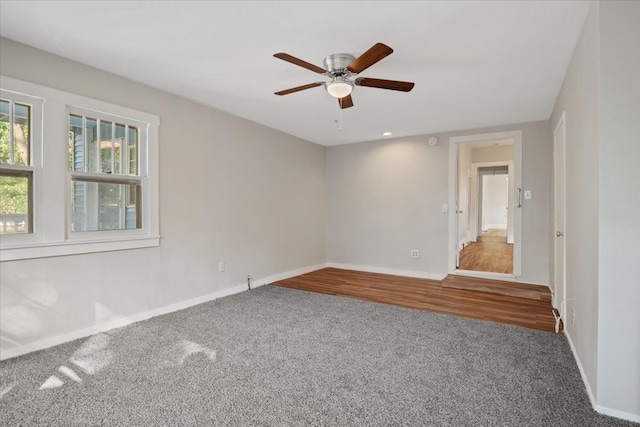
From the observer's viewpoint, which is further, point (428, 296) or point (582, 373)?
point (428, 296)

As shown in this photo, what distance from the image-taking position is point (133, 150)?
10.8 feet

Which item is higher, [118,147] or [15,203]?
[118,147]

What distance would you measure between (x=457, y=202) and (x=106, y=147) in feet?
15.9

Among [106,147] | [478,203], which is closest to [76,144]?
[106,147]

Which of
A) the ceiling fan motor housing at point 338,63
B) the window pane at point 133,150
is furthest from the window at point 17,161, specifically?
the ceiling fan motor housing at point 338,63

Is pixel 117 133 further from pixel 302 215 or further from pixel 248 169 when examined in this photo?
pixel 302 215

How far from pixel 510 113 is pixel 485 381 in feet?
11.4

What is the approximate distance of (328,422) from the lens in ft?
5.60

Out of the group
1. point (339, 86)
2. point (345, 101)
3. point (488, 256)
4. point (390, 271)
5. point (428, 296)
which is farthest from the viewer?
point (488, 256)

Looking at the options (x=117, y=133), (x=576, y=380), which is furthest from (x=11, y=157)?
(x=576, y=380)

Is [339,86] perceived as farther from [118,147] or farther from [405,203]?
[405,203]

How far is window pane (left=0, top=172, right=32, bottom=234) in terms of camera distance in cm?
246

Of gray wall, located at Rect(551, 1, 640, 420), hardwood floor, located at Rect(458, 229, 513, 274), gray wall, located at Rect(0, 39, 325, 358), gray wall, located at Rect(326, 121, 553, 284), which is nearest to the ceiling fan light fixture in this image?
gray wall, located at Rect(551, 1, 640, 420)

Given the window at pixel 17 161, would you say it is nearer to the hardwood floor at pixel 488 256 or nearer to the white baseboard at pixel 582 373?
the white baseboard at pixel 582 373
